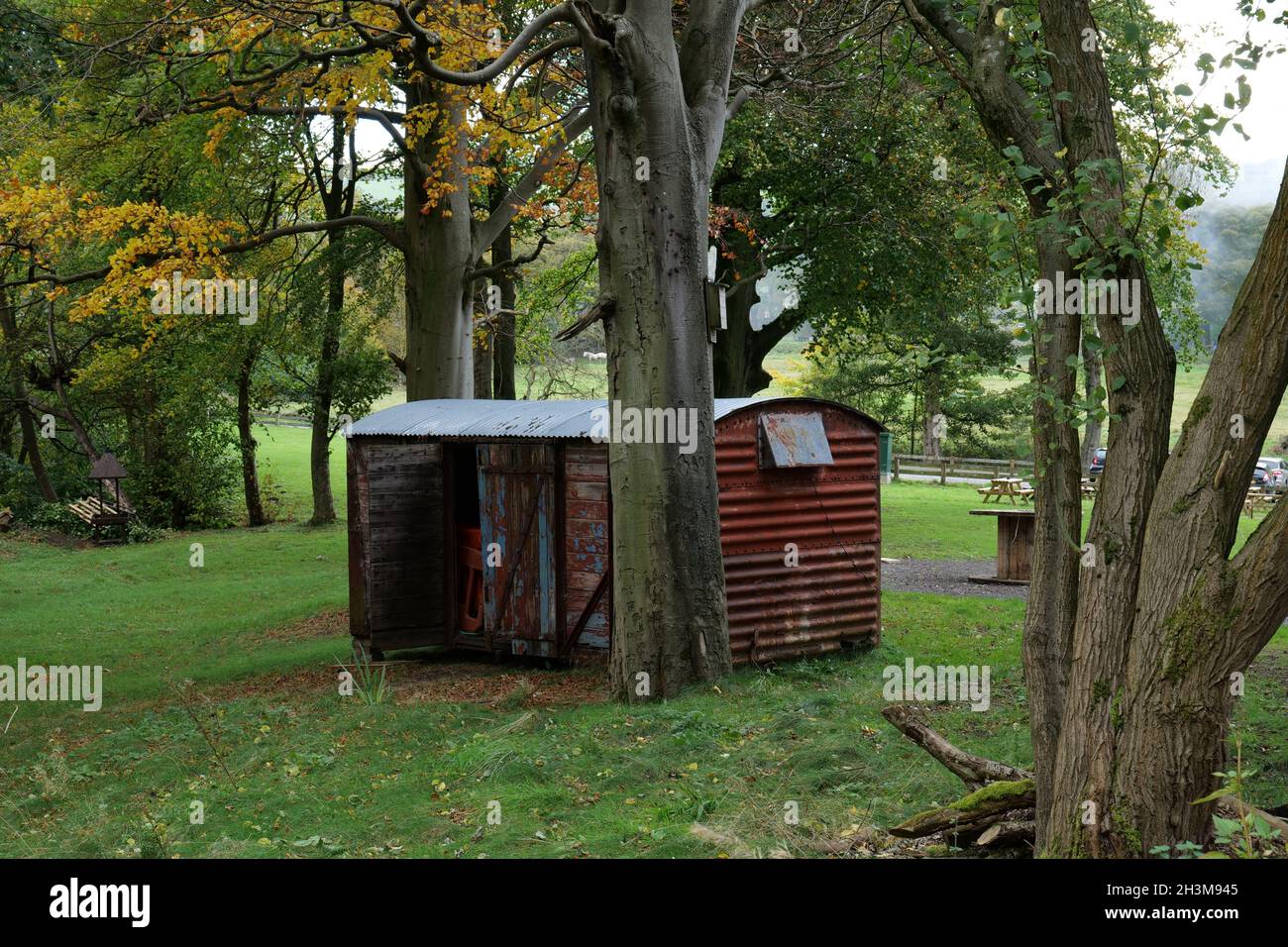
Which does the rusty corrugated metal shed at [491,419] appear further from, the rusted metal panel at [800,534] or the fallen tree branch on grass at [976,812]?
the fallen tree branch on grass at [976,812]

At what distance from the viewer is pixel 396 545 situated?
14.6 meters

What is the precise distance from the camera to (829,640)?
1345 centimetres

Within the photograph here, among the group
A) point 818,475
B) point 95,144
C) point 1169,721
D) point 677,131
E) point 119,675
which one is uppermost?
point 95,144

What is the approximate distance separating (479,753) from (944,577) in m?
13.3

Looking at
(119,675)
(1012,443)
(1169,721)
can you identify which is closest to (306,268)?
(119,675)

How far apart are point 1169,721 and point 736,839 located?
2.37 metres

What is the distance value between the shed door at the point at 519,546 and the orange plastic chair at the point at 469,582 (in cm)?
69

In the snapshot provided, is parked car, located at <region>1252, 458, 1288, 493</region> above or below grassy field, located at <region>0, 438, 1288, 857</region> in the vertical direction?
above

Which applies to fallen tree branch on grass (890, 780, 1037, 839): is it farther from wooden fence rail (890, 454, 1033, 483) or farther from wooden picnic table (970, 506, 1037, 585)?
wooden fence rail (890, 454, 1033, 483)

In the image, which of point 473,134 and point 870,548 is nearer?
point 870,548

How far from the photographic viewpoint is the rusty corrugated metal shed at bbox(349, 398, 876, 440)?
13195mm

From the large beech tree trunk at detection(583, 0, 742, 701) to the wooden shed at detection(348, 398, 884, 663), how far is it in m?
1.33

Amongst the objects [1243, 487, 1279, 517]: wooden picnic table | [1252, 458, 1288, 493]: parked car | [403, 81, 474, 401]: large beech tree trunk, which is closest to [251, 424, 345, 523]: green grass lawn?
[403, 81, 474, 401]: large beech tree trunk
